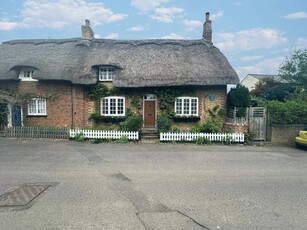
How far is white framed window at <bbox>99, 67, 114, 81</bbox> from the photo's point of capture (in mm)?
18656

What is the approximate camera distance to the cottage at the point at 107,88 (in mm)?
17781

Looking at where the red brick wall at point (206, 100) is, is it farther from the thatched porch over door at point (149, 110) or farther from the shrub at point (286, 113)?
the shrub at point (286, 113)

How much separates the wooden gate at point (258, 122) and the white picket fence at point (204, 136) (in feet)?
3.44

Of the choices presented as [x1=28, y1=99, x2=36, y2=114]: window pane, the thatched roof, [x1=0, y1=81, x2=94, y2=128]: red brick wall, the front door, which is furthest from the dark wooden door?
the front door

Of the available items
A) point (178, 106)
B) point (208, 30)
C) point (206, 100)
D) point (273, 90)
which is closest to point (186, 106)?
point (178, 106)

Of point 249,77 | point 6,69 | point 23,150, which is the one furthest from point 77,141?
point 249,77

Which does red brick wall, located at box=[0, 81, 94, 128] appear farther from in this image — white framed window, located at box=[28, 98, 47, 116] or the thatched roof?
the thatched roof

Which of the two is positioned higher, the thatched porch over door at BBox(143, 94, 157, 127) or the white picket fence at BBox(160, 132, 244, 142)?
the thatched porch over door at BBox(143, 94, 157, 127)

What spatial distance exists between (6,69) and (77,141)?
29.3 feet

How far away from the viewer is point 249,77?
5012 cm

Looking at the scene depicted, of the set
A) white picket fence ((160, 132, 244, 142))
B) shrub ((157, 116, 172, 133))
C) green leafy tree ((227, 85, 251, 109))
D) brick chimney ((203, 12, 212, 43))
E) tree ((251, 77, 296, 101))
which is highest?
brick chimney ((203, 12, 212, 43))

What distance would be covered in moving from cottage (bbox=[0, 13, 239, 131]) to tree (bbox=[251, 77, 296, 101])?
13.9 m

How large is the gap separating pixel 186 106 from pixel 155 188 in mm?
12088

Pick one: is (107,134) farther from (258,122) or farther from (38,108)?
(258,122)
